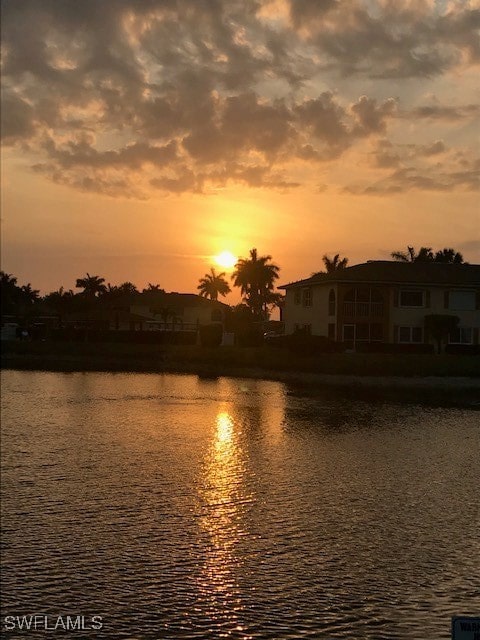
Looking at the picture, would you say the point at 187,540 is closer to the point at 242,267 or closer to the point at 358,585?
the point at 358,585

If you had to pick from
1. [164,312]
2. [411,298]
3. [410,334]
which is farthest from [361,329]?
[164,312]

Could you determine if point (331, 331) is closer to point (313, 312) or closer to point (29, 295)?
point (313, 312)

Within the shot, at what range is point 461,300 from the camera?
2756 inches

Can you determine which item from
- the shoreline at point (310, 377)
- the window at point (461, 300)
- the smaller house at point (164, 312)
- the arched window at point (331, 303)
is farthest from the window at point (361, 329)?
the smaller house at point (164, 312)

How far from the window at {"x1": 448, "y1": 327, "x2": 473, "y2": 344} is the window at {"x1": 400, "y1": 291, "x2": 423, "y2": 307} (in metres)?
3.83

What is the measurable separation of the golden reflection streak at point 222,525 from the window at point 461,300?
42557 mm

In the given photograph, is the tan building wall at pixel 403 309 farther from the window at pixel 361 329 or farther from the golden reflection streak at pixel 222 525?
the golden reflection streak at pixel 222 525

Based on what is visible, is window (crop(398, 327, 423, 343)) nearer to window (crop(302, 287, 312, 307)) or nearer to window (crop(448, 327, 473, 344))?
window (crop(448, 327, 473, 344))

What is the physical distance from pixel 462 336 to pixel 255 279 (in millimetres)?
59076

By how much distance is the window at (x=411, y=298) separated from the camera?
6931 centimetres

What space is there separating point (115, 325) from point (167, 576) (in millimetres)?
86213

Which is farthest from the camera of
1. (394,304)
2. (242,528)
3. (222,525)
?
(394,304)

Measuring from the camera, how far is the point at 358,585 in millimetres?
14547

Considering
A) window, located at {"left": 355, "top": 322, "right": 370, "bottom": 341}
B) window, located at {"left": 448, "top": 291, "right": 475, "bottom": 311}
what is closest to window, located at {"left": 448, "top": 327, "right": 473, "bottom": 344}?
window, located at {"left": 448, "top": 291, "right": 475, "bottom": 311}
